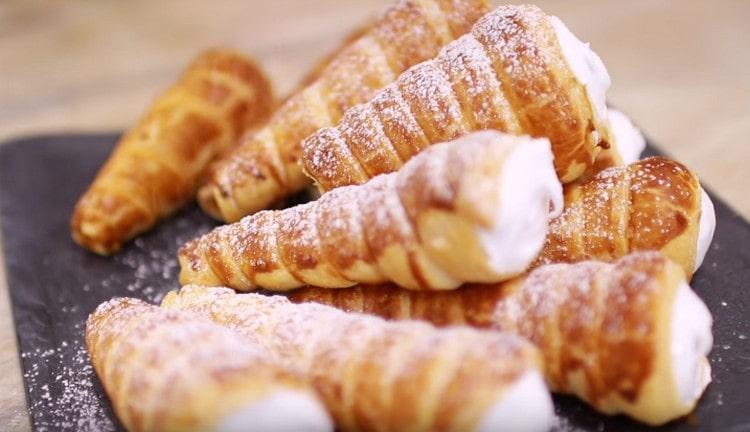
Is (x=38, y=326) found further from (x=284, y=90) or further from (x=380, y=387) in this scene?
(x=284, y=90)

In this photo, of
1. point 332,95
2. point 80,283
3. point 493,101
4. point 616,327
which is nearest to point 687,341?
point 616,327

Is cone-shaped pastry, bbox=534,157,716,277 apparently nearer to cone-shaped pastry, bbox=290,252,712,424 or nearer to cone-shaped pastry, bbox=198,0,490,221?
cone-shaped pastry, bbox=290,252,712,424

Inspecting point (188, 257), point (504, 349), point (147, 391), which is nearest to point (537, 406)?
point (504, 349)

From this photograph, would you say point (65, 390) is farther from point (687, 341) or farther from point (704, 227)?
point (704, 227)

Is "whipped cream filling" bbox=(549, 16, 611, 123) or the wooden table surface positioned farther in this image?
the wooden table surface

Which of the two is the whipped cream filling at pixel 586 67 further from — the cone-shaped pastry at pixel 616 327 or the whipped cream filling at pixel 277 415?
the whipped cream filling at pixel 277 415

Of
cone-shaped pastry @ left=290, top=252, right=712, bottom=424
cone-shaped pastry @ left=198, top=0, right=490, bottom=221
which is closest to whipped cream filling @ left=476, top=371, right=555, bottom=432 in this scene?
cone-shaped pastry @ left=290, top=252, right=712, bottom=424
